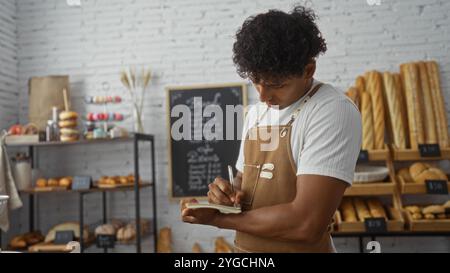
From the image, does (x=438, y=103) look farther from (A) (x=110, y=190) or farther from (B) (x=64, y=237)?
(B) (x=64, y=237)

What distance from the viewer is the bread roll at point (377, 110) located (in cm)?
251

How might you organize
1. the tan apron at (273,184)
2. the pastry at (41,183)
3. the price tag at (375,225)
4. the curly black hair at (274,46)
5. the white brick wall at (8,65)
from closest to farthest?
the curly black hair at (274,46), the tan apron at (273,184), the price tag at (375,225), the pastry at (41,183), the white brick wall at (8,65)

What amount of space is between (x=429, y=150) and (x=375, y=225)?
61 centimetres

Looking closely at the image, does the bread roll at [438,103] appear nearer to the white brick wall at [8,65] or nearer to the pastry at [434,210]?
the pastry at [434,210]

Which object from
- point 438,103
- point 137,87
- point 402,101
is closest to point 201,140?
point 137,87

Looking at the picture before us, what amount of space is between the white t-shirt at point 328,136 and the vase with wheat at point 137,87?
2.16 metres

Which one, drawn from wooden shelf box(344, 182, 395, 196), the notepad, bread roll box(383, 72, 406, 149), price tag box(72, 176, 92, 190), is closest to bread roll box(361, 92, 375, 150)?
bread roll box(383, 72, 406, 149)

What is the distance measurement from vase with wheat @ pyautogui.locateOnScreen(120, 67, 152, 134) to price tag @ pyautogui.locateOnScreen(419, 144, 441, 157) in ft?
6.52

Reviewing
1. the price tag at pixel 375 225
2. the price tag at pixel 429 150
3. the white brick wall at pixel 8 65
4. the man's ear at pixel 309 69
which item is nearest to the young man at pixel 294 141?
the man's ear at pixel 309 69

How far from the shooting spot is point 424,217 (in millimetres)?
2369

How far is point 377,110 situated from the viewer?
2.53m
